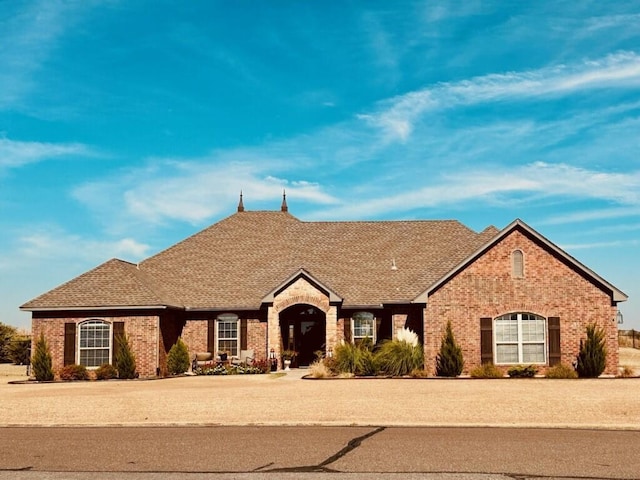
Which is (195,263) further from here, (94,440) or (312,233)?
(94,440)

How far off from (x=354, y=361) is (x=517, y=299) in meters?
7.21

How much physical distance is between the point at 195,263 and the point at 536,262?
17.7 m

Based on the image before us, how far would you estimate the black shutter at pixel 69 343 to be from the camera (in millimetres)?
32688

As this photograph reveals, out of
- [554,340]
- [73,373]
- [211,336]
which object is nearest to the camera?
[554,340]

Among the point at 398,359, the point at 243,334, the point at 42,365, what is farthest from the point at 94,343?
the point at 398,359

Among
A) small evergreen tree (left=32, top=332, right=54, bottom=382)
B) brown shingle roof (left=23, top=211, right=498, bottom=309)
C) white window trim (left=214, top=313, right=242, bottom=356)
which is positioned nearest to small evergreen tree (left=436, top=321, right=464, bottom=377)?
brown shingle roof (left=23, top=211, right=498, bottom=309)

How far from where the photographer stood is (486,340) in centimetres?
3053

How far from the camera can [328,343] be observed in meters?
34.9

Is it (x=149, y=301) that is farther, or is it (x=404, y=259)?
(x=404, y=259)

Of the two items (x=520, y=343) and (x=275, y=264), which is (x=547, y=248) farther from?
(x=275, y=264)

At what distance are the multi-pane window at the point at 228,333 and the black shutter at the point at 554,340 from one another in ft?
46.6

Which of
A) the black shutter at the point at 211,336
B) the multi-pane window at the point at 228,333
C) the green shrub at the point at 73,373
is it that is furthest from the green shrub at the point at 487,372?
the green shrub at the point at 73,373

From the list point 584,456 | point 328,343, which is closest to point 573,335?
point 328,343

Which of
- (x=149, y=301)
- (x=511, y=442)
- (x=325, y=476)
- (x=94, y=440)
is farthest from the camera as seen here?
(x=149, y=301)
